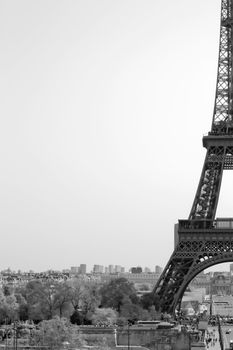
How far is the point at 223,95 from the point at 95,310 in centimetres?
2308

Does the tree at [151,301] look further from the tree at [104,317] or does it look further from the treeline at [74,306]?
the tree at [104,317]

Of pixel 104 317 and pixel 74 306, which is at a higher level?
pixel 74 306

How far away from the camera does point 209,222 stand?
80750 mm

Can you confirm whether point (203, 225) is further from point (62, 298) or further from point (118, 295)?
point (62, 298)

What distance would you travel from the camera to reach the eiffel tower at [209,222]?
A: 261ft

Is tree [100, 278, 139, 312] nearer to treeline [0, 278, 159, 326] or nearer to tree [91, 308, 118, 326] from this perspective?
treeline [0, 278, 159, 326]

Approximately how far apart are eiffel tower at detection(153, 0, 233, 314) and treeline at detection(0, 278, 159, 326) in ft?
10.1

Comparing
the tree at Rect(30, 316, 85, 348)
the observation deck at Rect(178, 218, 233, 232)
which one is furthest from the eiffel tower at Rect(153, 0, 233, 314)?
the tree at Rect(30, 316, 85, 348)

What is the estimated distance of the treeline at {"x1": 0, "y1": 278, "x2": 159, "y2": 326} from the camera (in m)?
77.1

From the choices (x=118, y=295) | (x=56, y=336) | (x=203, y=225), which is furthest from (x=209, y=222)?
(x=56, y=336)

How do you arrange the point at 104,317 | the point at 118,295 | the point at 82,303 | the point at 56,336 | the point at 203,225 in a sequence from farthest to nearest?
the point at 118,295, the point at 82,303, the point at 203,225, the point at 104,317, the point at 56,336

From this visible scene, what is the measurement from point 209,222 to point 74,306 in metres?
14.9

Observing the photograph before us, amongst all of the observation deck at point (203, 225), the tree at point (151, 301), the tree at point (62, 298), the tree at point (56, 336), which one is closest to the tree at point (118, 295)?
the tree at point (151, 301)

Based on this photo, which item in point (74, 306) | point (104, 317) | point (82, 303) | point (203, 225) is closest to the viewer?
point (104, 317)
